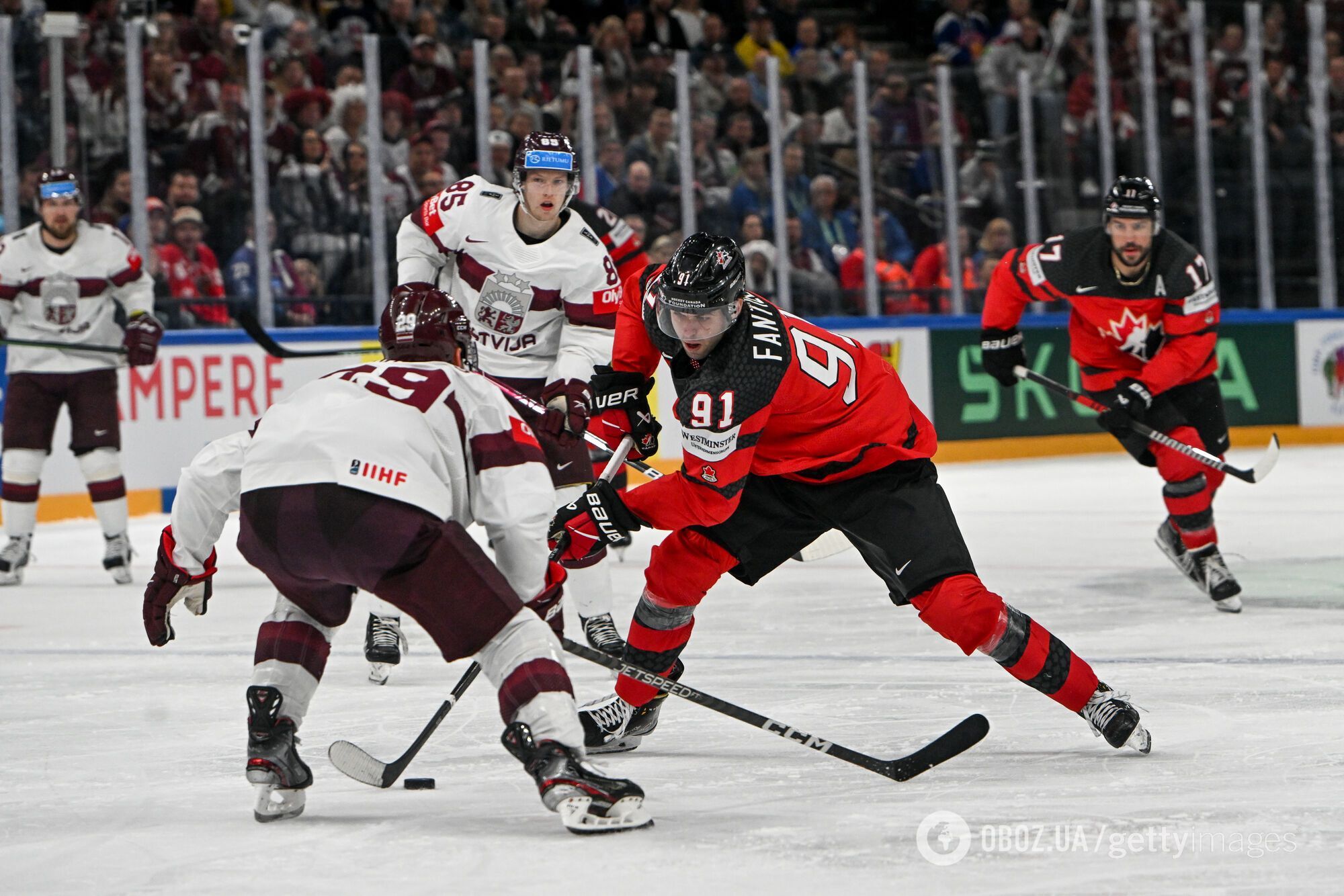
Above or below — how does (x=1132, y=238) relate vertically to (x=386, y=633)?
above

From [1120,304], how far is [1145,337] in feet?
0.47

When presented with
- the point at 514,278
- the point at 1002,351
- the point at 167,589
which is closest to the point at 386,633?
the point at 514,278

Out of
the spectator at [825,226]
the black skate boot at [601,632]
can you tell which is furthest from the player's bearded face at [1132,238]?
the spectator at [825,226]

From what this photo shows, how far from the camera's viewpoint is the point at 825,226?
9.95m

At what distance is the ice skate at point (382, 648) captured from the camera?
4.21 metres

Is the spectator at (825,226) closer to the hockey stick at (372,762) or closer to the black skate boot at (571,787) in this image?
the hockey stick at (372,762)

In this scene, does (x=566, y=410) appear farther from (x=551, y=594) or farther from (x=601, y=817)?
(x=601, y=817)

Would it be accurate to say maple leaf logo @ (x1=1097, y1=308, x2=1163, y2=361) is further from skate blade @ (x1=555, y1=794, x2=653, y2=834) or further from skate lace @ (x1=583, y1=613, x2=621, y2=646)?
skate blade @ (x1=555, y1=794, x2=653, y2=834)

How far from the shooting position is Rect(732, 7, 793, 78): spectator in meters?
11.0

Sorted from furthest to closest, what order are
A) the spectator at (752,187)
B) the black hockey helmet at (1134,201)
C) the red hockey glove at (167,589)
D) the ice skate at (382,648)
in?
the spectator at (752,187), the black hockey helmet at (1134,201), the ice skate at (382,648), the red hockey glove at (167,589)

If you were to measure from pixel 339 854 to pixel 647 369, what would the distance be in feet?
4.23

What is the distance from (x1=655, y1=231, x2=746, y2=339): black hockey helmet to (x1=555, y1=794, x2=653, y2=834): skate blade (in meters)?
0.81

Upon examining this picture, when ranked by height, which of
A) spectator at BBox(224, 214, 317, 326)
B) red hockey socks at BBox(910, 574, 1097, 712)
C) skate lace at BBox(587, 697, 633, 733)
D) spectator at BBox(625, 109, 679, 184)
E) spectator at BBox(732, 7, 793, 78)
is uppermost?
spectator at BBox(732, 7, 793, 78)

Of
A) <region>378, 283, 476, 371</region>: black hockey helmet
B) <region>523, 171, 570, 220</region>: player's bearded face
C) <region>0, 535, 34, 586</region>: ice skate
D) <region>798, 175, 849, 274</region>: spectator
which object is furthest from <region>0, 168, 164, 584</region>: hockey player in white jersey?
<region>798, 175, 849, 274</region>: spectator
